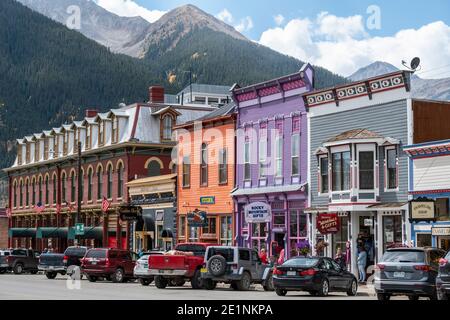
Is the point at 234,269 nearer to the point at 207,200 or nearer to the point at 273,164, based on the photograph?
the point at 273,164

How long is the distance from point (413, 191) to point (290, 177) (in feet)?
30.6

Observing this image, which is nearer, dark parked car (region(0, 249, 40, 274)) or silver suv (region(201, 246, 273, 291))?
silver suv (region(201, 246, 273, 291))

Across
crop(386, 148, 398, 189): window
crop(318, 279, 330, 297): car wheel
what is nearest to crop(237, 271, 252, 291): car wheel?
crop(318, 279, 330, 297): car wheel

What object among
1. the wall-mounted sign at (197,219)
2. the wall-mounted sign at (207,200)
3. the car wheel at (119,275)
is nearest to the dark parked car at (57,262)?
the car wheel at (119,275)

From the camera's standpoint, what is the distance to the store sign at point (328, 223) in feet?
137

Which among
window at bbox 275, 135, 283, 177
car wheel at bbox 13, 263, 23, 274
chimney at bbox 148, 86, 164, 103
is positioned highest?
chimney at bbox 148, 86, 164, 103

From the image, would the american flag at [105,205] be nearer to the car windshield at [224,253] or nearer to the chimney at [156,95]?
the chimney at [156,95]

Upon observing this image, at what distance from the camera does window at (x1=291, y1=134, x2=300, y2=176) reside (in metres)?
45.9

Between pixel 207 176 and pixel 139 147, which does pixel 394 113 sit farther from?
pixel 139 147

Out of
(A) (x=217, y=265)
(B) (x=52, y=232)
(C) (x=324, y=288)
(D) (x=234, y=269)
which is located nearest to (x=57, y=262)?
(A) (x=217, y=265)

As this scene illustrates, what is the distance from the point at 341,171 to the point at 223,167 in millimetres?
11707

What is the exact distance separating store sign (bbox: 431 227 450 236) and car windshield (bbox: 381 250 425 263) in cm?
941

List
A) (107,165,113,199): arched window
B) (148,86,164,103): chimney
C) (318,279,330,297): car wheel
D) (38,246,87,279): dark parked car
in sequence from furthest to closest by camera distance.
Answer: (148,86,164,103): chimney < (107,165,113,199): arched window < (38,246,87,279): dark parked car < (318,279,330,297): car wheel

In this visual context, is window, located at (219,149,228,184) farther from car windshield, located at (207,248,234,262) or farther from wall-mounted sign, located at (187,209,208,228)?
car windshield, located at (207,248,234,262)
